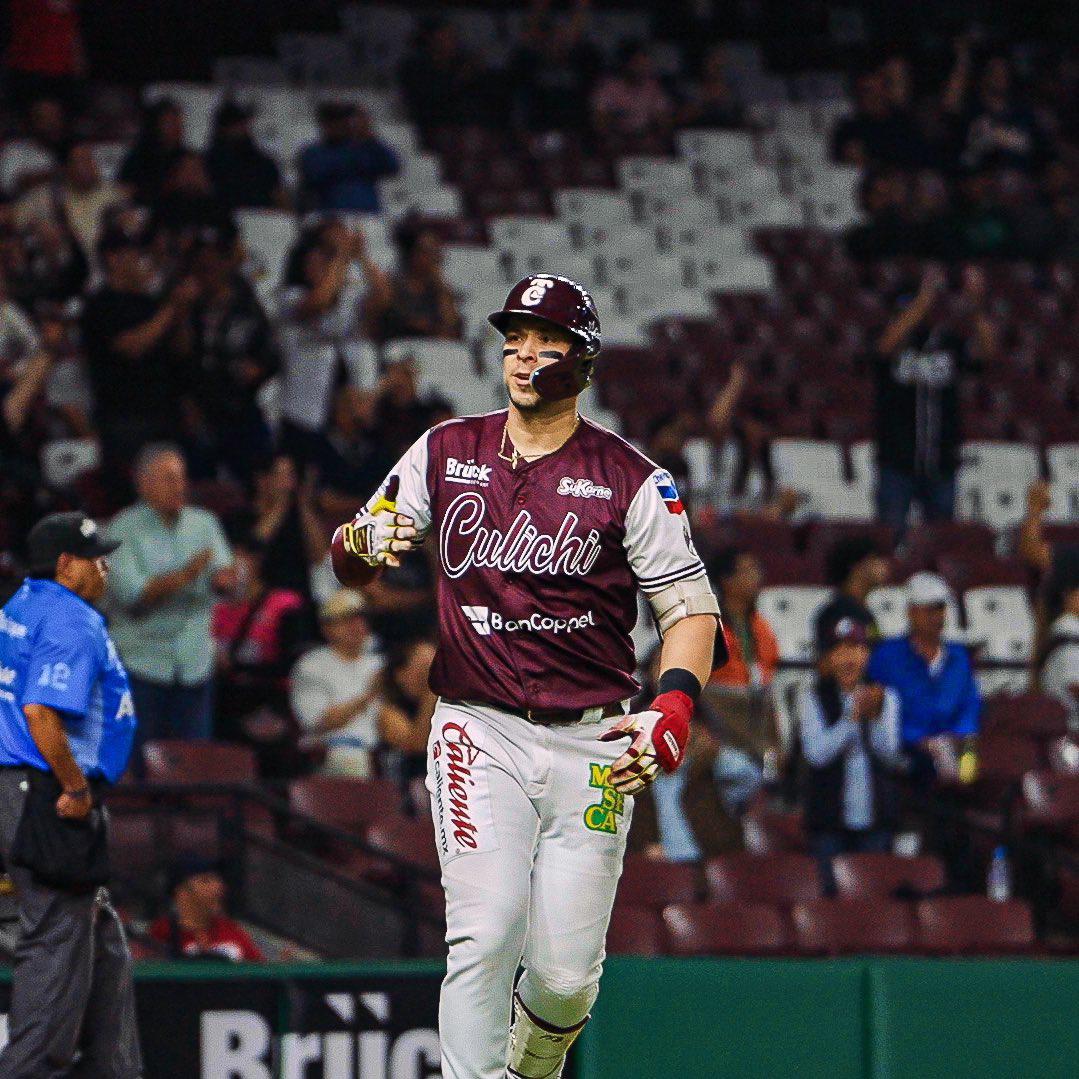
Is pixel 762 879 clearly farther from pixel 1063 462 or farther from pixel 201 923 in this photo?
pixel 1063 462

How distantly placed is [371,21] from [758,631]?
882 cm

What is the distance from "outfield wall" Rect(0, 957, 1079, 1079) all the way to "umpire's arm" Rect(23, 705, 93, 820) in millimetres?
772

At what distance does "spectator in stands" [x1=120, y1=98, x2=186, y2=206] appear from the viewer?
12609 millimetres

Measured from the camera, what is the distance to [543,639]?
5.55 metres

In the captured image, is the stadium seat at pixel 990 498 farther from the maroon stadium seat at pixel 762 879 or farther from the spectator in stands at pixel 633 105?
the maroon stadium seat at pixel 762 879

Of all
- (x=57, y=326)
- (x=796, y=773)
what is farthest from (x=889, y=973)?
(x=57, y=326)

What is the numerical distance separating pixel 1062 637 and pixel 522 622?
7029 mm

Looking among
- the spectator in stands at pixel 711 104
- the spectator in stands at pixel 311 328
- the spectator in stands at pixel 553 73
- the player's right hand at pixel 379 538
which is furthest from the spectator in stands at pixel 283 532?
the spectator in stands at pixel 711 104

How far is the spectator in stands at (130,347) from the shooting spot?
10.8 m

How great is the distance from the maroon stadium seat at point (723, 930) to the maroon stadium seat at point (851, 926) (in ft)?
0.36

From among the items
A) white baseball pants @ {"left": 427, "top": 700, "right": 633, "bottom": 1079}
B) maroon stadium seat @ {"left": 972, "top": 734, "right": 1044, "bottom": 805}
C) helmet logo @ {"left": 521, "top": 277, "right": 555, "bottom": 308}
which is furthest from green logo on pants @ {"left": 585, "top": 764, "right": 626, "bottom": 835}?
→ maroon stadium seat @ {"left": 972, "top": 734, "right": 1044, "bottom": 805}

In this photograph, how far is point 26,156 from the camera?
13133 mm

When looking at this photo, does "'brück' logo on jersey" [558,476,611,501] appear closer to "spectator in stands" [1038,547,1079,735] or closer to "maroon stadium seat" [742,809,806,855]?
"maroon stadium seat" [742,809,806,855]

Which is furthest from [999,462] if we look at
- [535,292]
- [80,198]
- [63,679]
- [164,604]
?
[535,292]
